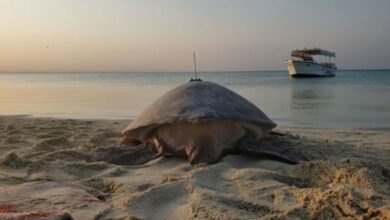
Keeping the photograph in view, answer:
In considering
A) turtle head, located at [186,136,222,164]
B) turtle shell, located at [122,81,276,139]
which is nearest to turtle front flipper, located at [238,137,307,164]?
turtle shell, located at [122,81,276,139]

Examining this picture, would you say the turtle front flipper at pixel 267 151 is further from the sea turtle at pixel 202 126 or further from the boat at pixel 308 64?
the boat at pixel 308 64

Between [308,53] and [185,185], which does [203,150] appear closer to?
[185,185]

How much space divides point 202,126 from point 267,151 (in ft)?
2.09

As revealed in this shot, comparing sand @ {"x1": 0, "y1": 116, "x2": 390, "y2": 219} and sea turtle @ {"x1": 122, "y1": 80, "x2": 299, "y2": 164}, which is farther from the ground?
sea turtle @ {"x1": 122, "y1": 80, "x2": 299, "y2": 164}

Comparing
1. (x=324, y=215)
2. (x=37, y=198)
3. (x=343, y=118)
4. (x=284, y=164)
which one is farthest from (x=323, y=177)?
(x=343, y=118)

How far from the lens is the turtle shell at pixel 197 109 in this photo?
12.4 feet

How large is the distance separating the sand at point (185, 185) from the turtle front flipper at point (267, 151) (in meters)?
0.06

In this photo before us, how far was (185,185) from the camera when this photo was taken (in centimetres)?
283

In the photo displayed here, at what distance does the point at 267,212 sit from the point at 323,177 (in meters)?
0.99

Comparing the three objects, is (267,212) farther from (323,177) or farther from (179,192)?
(323,177)

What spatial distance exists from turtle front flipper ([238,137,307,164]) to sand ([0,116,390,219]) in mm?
55

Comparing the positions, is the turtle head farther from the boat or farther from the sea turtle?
the boat

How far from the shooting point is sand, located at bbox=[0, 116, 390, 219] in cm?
230

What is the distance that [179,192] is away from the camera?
2.73 meters
